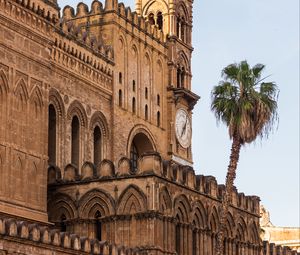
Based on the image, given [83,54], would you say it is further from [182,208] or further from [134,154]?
[182,208]

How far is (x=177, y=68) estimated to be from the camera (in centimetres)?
6062

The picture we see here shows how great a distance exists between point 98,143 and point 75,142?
7.92 feet

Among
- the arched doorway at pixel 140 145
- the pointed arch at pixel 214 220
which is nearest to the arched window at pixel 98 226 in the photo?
the pointed arch at pixel 214 220

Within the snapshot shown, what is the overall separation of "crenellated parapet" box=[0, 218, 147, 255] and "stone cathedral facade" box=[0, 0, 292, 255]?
1.8 inches

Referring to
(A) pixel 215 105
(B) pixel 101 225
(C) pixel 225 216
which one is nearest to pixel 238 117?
(A) pixel 215 105

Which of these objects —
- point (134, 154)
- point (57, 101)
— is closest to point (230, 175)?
point (57, 101)

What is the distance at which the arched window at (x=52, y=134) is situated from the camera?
154 feet

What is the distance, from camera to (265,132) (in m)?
45.6

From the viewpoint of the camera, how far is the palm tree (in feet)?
148

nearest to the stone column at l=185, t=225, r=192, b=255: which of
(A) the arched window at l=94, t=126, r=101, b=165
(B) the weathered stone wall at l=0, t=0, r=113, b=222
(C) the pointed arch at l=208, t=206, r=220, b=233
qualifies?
(C) the pointed arch at l=208, t=206, r=220, b=233

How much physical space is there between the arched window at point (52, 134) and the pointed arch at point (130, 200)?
509 centimetres

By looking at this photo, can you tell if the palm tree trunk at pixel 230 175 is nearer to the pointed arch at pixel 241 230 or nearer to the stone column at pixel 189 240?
the stone column at pixel 189 240

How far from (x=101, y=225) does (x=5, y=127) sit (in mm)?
6679

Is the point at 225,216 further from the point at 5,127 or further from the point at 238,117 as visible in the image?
the point at 5,127
